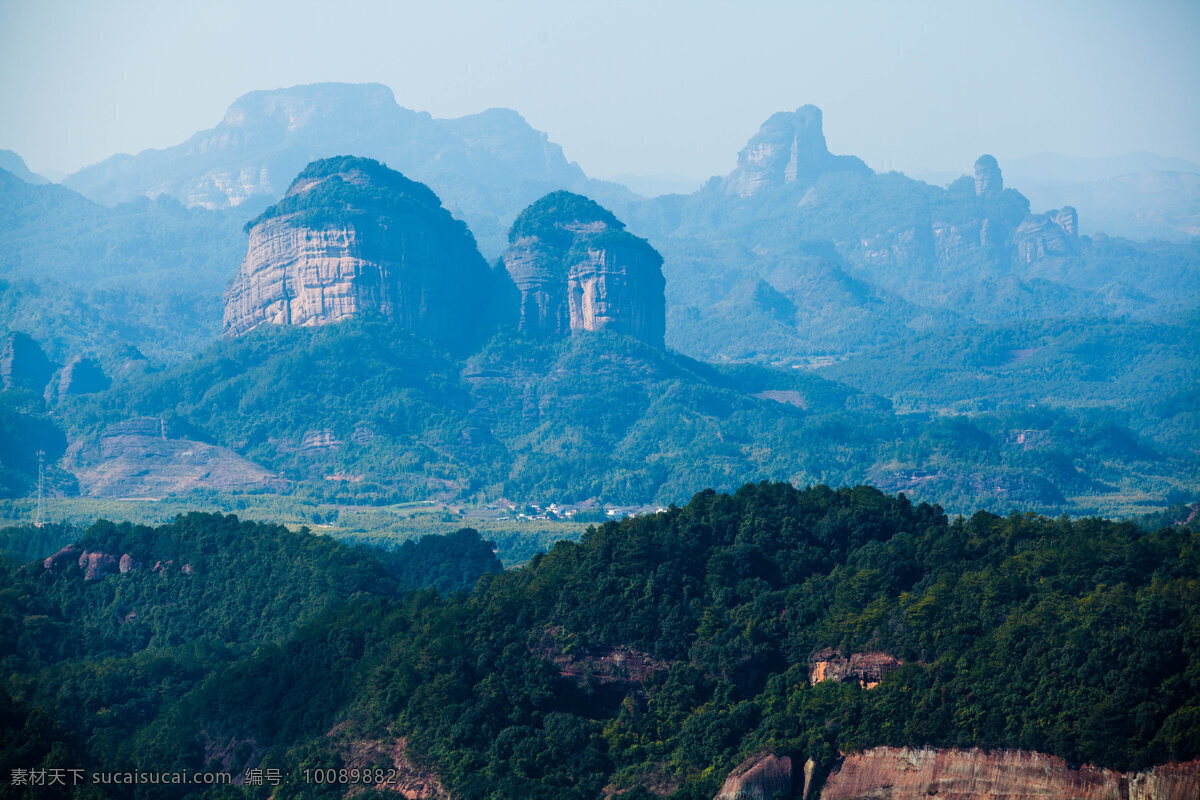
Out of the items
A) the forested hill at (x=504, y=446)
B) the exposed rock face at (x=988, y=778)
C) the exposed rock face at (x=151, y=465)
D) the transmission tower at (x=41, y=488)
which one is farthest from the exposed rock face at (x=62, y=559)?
the exposed rock face at (x=151, y=465)

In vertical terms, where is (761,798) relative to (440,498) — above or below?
below

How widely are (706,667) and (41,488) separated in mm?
109342

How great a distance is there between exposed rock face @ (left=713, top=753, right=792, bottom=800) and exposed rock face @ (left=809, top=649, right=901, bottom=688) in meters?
6.25

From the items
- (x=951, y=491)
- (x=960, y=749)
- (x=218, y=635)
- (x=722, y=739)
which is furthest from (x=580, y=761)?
(x=951, y=491)

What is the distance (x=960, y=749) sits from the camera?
64500 millimetres

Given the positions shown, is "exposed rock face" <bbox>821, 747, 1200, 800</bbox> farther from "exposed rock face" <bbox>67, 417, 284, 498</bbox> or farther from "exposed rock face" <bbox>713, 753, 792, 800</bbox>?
"exposed rock face" <bbox>67, 417, 284, 498</bbox>

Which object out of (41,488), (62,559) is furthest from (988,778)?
(41,488)

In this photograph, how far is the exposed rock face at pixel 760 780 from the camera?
64.6 metres

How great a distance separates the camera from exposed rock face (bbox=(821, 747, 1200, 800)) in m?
60.2

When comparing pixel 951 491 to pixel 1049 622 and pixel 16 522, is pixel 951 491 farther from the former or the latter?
pixel 1049 622

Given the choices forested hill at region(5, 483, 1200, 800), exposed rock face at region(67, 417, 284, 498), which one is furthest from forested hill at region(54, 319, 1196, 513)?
forested hill at region(5, 483, 1200, 800)

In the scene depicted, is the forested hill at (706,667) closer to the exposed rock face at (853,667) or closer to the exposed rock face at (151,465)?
the exposed rock face at (853,667)

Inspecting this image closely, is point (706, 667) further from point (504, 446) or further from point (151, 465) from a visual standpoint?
point (504, 446)

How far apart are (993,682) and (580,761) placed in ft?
52.1
